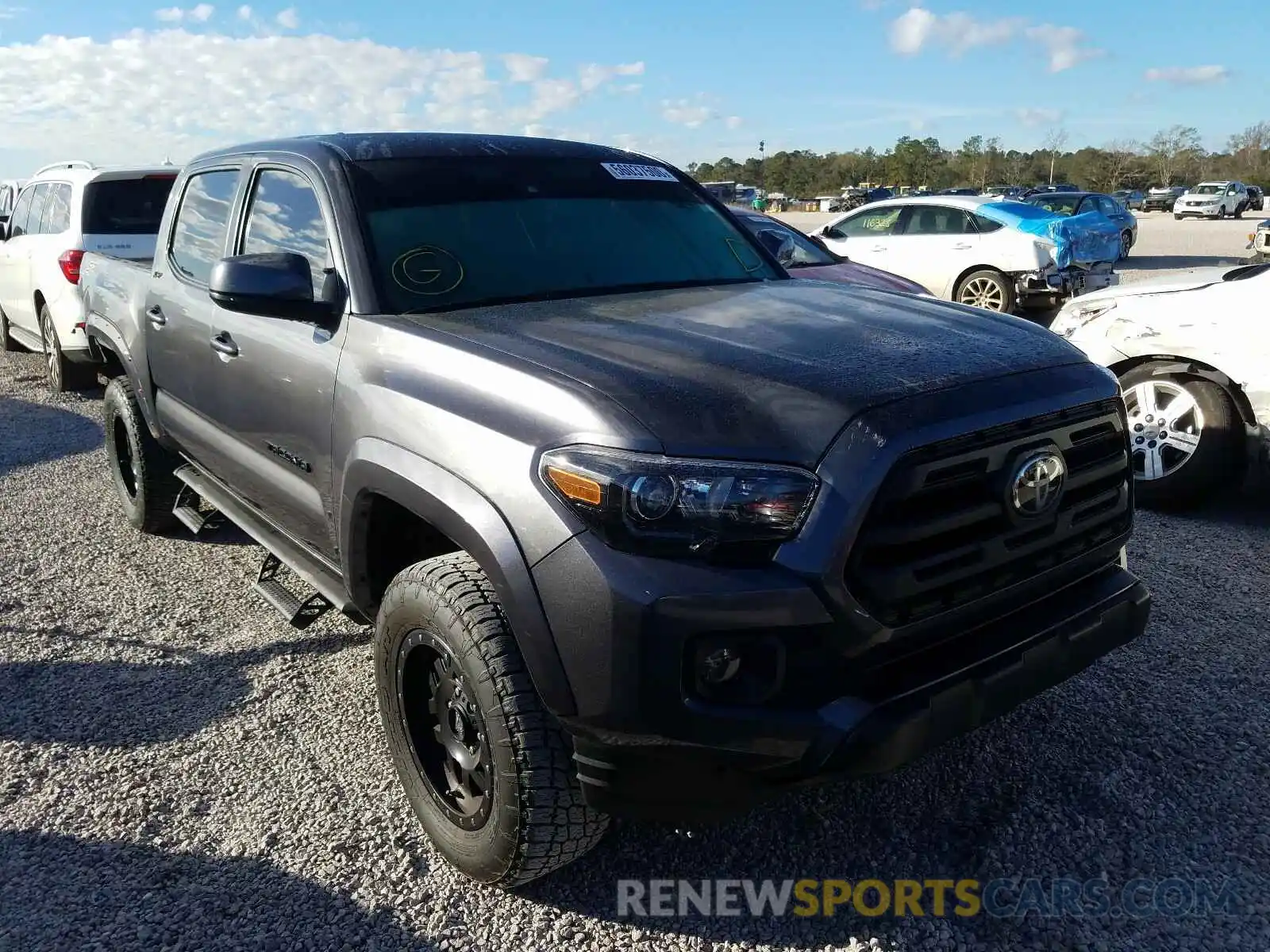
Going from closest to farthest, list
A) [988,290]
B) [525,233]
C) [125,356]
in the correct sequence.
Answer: [525,233] → [125,356] → [988,290]

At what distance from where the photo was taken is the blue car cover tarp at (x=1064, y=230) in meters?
11.9

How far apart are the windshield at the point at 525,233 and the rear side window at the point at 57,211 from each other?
6458mm

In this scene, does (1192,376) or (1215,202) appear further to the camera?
(1215,202)

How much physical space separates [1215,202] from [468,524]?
53.2m

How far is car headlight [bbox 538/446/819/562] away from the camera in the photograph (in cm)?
202

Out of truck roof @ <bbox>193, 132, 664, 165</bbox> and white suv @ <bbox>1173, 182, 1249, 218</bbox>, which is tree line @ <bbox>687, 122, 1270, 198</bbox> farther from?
truck roof @ <bbox>193, 132, 664, 165</bbox>

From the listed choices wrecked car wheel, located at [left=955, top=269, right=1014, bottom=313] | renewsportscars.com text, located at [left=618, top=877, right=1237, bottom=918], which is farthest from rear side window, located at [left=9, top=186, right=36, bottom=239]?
wrecked car wheel, located at [left=955, top=269, right=1014, bottom=313]

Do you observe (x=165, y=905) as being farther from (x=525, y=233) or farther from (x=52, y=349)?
(x=52, y=349)

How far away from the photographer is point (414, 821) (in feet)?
9.33

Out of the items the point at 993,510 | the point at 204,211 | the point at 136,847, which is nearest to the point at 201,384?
the point at 204,211

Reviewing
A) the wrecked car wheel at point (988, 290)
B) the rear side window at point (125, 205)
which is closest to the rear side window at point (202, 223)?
the rear side window at point (125, 205)

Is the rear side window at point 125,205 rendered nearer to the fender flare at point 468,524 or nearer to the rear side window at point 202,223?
the rear side window at point 202,223

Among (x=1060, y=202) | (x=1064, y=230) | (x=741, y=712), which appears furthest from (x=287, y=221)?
(x=1060, y=202)

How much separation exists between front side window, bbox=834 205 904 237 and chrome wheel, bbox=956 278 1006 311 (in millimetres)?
1550
